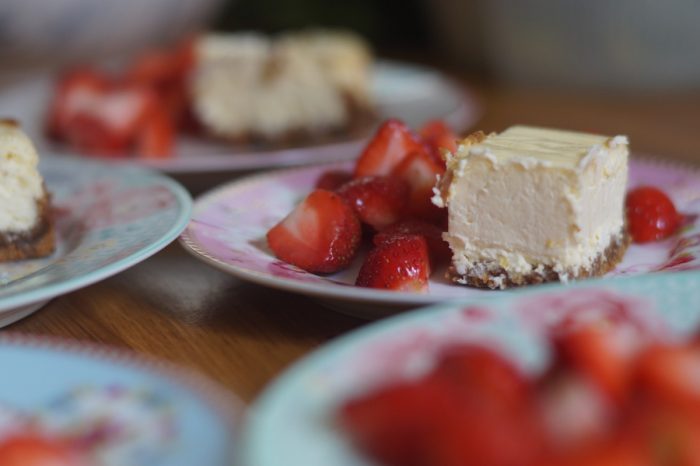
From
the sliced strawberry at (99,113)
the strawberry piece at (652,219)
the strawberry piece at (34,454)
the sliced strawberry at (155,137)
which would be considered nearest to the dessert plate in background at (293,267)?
the strawberry piece at (652,219)

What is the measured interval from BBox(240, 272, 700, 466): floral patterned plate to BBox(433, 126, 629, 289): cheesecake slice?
0.22 meters

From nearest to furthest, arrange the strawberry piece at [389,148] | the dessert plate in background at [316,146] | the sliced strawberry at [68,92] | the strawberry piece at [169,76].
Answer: the strawberry piece at [389,148] < the dessert plate in background at [316,146] < the sliced strawberry at [68,92] < the strawberry piece at [169,76]

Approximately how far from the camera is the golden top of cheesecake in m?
1.12

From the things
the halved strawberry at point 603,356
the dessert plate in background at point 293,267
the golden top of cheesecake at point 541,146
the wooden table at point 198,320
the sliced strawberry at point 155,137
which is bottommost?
the sliced strawberry at point 155,137

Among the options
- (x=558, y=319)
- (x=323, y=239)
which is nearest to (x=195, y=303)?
(x=323, y=239)

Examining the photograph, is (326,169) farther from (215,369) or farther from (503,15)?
(503,15)

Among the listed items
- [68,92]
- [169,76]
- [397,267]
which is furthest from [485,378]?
[169,76]

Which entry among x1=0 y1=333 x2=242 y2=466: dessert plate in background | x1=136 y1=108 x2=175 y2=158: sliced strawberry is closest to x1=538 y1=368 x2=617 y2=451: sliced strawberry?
x1=0 y1=333 x2=242 y2=466: dessert plate in background

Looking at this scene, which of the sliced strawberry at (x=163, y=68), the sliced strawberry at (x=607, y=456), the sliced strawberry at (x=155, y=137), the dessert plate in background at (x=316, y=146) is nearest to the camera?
the sliced strawberry at (x=607, y=456)

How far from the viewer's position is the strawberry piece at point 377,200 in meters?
Result: 1.29

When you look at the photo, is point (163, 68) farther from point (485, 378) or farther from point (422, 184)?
point (485, 378)

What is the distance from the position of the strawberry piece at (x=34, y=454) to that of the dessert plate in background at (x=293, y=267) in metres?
0.42

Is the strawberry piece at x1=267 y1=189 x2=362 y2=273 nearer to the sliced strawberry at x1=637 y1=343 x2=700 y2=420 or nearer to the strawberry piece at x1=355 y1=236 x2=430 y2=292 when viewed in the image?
the strawberry piece at x1=355 y1=236 x2=430 y2=292

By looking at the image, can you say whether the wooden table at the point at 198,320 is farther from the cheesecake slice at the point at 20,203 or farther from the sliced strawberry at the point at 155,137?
the sliced strawberry at the point at 155,137
